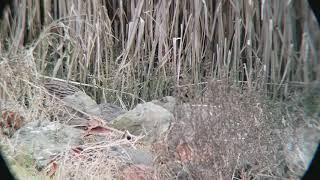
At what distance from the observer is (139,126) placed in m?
3.84

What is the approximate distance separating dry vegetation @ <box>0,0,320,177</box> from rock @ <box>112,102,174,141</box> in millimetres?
192

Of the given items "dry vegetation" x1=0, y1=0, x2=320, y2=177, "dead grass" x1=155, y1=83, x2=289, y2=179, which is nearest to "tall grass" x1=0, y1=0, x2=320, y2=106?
"dry vegetation" x1=0, y1=0, x2=320, y2=177

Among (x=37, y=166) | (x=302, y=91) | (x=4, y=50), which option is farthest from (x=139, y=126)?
(x=4, y=50)

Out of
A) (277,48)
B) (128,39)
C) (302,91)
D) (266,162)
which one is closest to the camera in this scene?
(266,162)

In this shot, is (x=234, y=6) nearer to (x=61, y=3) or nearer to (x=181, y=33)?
(x=181, y=33)

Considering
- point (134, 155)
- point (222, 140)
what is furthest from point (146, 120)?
point (222, 140)

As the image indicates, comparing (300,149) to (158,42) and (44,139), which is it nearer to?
(44,139)

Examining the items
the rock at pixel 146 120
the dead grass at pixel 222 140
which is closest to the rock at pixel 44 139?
the rock at pixel 146 120

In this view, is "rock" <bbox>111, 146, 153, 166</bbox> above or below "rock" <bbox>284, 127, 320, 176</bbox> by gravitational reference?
below

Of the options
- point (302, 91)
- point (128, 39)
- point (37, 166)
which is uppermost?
point (128, 39)

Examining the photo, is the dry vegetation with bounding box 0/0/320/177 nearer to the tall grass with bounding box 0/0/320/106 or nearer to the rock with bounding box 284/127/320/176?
the tall grass with bounding box 0/0/320/106

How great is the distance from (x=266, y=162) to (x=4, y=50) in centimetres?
220

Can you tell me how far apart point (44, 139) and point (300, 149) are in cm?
136

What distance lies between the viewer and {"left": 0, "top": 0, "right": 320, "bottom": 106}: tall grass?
405cm
